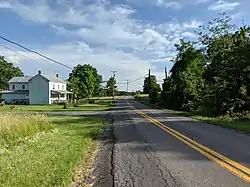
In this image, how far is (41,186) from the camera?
6062 mm

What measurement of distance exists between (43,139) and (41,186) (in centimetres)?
703

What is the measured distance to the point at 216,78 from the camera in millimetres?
36188

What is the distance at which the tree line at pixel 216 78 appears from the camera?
103 feet

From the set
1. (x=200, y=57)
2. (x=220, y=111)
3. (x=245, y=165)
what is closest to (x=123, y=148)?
(x=245, y=165)

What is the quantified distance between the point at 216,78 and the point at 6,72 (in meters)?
88.9

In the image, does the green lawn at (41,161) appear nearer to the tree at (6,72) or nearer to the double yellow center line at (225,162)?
the double yellow center line at (225,162)

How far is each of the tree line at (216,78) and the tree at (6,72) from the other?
6754 centimetres

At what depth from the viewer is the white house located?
78.4 metres

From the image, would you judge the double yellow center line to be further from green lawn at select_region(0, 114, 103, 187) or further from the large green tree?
the large green tree

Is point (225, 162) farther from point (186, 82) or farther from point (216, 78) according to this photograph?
point (186, 82)

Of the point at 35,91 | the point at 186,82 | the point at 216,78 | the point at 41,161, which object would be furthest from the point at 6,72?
the point at 41,161

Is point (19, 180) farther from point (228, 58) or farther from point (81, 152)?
point (228, 58)

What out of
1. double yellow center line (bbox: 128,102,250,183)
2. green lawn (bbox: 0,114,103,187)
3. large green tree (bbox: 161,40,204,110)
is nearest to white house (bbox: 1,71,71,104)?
large green tree (bbox: 161,40,204,110)

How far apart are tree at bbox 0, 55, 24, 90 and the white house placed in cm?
2258
